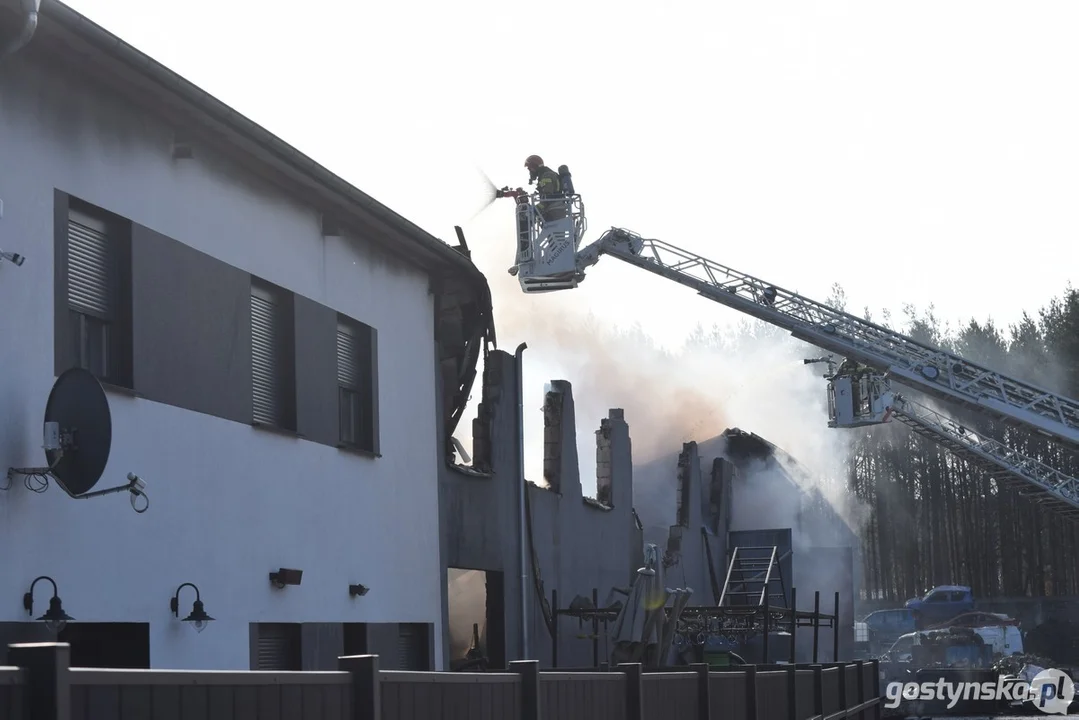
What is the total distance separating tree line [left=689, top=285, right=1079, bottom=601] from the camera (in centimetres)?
6103

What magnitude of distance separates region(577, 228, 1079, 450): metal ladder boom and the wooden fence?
22.0m

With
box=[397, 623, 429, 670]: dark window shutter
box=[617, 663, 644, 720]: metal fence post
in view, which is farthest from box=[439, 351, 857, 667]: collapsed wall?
box=[617, 663, 644, 720]: metal fence post

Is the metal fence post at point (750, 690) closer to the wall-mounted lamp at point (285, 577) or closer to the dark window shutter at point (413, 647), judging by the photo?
the dark window shutter at point (413, 647)

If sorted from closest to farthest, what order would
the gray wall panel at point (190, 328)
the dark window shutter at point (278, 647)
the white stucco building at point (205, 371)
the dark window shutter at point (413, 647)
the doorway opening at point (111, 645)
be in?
the white stucco building at point (205, 371) < the doorway opening at point (111, 645) < the gray wall panel at point (190, 328) < the dark window shutter at point (278, 647) < the dark window shutter at point (413, 647)

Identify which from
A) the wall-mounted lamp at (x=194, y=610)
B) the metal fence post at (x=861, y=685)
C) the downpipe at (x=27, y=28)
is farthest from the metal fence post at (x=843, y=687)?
the downpipe at (x=27, y=28)

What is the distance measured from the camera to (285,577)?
13445 millimetres

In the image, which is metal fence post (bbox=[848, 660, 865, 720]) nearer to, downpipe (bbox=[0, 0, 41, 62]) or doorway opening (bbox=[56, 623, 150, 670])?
doorway opening (bbox=[56, 623, 150, 670])

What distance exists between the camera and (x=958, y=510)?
215 feet

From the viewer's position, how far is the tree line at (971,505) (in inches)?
2403

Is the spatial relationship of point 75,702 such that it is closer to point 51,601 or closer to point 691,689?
point 51,601

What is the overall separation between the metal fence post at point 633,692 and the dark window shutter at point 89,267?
193 inches

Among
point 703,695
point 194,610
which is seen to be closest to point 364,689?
point 194,610

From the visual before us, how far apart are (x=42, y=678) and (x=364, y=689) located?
2273 millimetres

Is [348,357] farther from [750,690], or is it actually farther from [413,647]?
[750,690]
